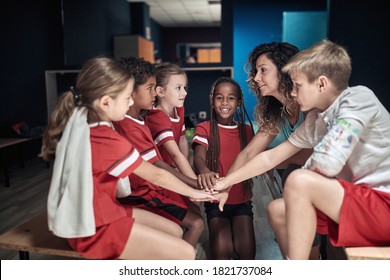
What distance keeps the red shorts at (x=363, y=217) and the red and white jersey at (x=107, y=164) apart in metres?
0.64

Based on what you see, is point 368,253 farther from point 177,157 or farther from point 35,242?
point 35,242

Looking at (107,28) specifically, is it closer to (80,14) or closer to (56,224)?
(80,14)

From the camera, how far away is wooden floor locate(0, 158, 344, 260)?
7.04ft

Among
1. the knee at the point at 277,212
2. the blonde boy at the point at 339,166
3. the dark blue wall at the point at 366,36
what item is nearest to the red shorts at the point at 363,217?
the blonde boy at the point at 339,166

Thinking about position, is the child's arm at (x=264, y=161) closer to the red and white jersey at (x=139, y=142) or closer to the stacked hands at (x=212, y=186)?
the stacked hands at (x=212, y=186)

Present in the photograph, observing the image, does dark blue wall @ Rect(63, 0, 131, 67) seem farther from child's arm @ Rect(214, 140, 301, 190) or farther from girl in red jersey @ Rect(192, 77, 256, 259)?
child's arm @ Rect(214, 140, 301, 190)

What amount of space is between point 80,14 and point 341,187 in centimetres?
544

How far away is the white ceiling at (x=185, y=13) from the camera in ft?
30.2

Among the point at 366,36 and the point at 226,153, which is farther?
the point at 366,36

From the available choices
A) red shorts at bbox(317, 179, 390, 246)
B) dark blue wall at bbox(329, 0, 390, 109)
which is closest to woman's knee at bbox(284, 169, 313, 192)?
red shorts at bbox(317, 179, 390, 246)

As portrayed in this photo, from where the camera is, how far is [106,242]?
1.19 metres

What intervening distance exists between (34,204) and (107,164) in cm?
216

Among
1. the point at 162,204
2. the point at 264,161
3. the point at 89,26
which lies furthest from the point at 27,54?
the point at 264,161

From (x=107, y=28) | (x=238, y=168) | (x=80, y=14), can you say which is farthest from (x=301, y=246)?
(x=107, y=28)
